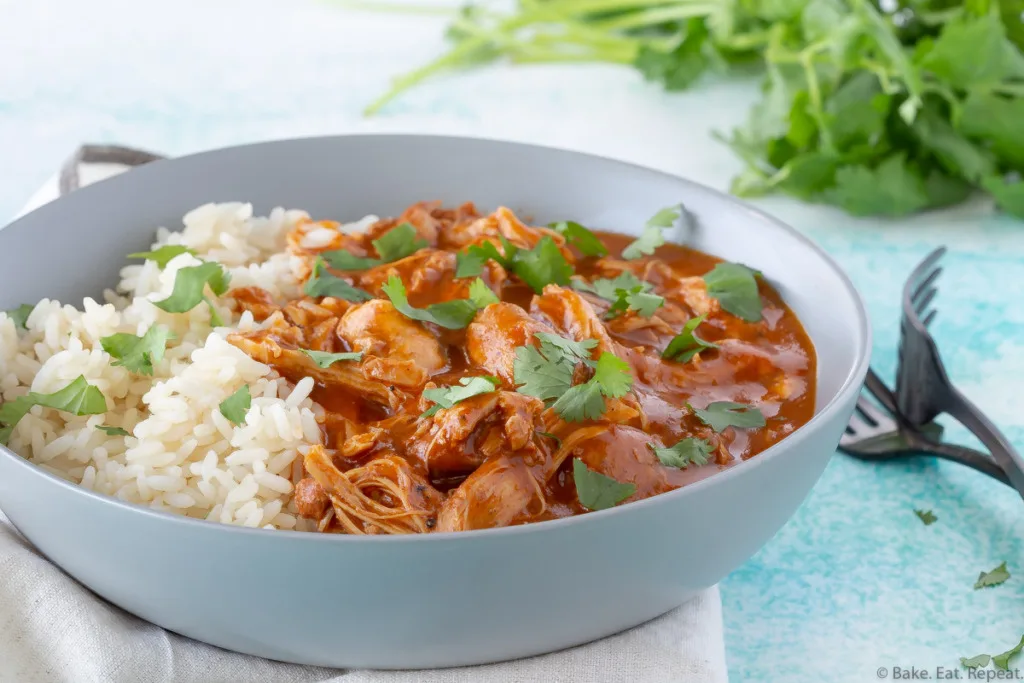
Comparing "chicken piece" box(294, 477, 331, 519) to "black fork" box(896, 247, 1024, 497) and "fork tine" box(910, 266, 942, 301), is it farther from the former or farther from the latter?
"fork tine" box(910, 266, 942, 301)

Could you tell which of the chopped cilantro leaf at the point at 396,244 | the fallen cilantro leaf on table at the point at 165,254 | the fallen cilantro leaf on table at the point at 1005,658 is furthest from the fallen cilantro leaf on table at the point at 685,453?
the fallen cilantro leaf on table at the point at 165,254

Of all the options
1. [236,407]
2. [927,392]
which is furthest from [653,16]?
[236,407]

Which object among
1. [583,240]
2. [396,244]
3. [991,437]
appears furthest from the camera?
[583,240]

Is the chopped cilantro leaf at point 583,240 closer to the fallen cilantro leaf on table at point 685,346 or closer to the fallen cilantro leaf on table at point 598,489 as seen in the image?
the fallen cilantro leaf on table at point 685,346

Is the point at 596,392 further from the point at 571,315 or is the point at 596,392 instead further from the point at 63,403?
the point at 63,403

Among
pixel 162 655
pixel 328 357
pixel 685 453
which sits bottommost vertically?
pixel 162 655

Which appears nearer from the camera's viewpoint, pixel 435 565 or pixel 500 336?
pixel 435 565

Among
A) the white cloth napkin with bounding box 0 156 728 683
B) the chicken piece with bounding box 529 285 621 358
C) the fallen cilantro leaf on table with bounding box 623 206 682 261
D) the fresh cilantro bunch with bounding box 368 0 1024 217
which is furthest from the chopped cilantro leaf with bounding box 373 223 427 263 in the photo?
the fresh cilantro bunch with bounding box 368 0 1024 217

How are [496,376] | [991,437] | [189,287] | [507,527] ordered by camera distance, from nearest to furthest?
1. [507,527]
2. [496,376]
3. [991,437]
4. [189,287]
